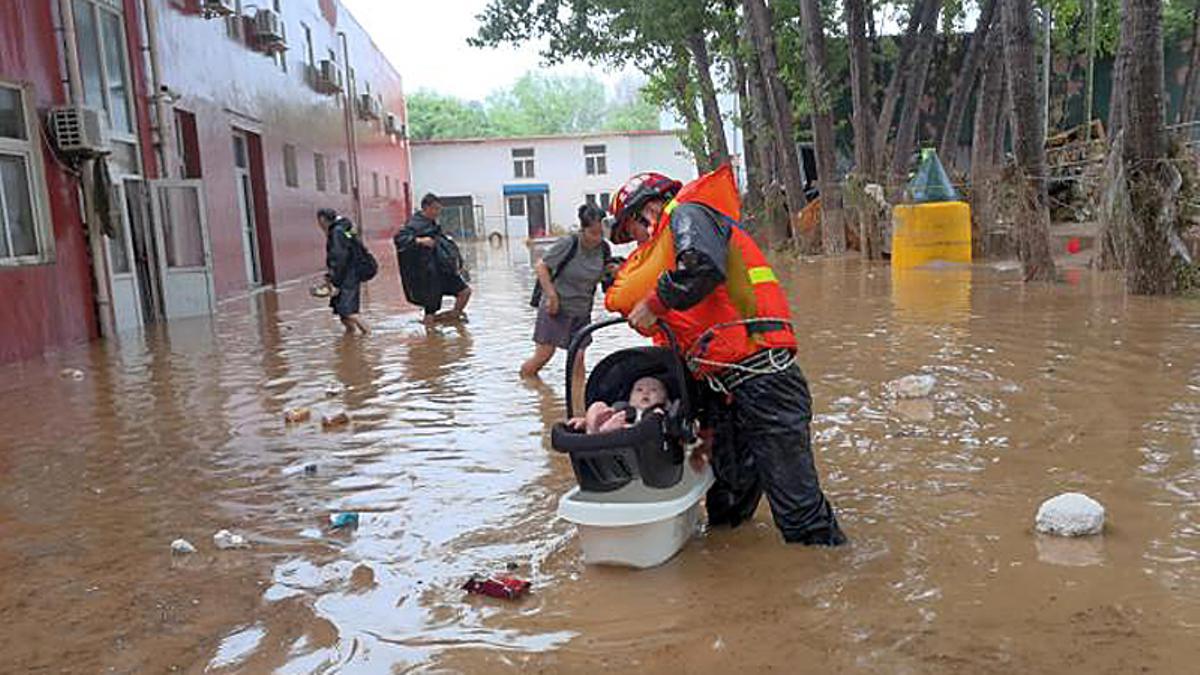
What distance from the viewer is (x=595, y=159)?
4969 centimetres

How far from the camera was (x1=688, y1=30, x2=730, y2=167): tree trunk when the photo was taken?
23031 millimetres

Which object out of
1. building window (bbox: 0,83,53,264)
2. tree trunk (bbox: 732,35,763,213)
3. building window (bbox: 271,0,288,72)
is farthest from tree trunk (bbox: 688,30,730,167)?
building window (bbox: 0,83,53,264)

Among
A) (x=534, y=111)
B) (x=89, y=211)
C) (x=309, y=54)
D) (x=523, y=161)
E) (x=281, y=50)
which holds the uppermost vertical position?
(x=534, y=111)

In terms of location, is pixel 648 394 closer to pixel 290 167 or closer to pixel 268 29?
pixel 268 29

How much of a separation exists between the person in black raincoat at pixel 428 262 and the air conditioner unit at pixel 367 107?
22.1 m

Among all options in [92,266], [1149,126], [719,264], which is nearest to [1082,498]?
[719,264]

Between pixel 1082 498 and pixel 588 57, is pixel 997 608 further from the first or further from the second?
pixel 588 57

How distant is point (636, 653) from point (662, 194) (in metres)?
1.75

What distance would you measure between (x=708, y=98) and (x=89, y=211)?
51.3 feet

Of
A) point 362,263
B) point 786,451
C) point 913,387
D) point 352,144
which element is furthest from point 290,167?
point 786,451

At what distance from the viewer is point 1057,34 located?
76.0ft

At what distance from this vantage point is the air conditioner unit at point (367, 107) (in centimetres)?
3203

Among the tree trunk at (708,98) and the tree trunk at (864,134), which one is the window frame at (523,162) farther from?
the tree trunk at (864,134)

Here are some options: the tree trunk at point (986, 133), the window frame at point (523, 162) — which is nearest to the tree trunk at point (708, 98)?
the tree trunk at point (986, 133)
